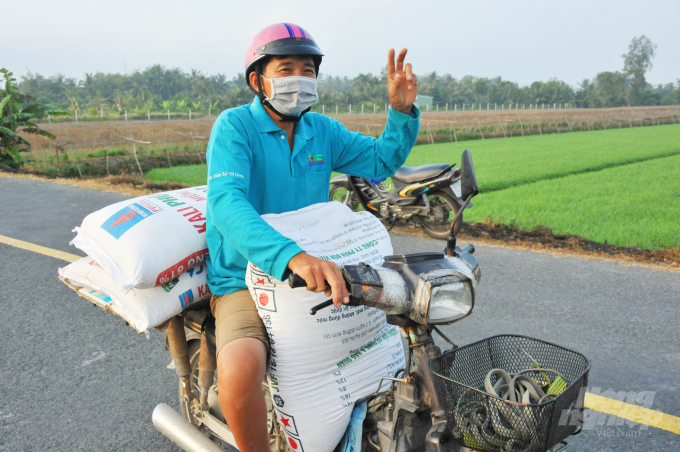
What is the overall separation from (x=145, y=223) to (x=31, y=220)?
5.67 meters

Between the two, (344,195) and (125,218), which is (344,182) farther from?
(125,218)

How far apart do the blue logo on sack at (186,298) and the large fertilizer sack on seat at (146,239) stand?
3.6 inches

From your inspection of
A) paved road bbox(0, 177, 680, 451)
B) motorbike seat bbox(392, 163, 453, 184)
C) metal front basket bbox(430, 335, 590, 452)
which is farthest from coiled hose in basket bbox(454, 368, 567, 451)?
motorbike seat bbox(392, 163, 453, 184)

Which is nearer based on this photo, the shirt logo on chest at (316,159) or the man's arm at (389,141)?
the man's arm at (389,141)

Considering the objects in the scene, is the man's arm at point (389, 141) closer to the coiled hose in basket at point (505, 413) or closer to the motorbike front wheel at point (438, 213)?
the coiled hose in basket at point (505, 413)

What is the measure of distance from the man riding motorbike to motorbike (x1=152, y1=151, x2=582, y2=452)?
0.83 feet

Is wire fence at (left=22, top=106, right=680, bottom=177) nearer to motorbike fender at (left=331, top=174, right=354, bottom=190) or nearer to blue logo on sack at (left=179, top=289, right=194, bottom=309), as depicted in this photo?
motorbike fender at (left=331, top=174, right=354, bottom=190)

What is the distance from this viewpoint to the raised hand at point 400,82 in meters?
1.97

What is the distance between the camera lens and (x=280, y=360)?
1885 millimetres

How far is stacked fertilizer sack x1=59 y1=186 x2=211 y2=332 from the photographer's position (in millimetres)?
2117

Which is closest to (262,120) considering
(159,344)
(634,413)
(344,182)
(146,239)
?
(146,239)

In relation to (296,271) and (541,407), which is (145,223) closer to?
(296,271)

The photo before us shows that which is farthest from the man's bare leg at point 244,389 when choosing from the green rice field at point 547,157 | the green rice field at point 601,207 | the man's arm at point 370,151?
the green rice field at point 547,157

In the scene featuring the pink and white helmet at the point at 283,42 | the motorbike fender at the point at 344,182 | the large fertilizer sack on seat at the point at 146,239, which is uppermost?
the pink and white helmet at the point at 283,42
